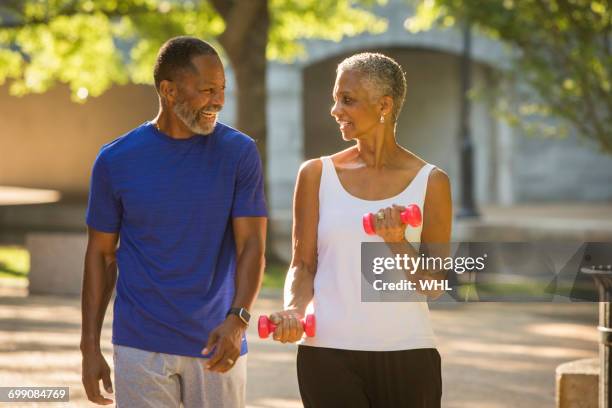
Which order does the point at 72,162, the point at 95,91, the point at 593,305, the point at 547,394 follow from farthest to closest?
the point at 72,162 → the point at 95,91 → the point at 593,305 → the point at 547,394

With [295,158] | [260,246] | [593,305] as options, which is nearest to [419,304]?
[260,246]

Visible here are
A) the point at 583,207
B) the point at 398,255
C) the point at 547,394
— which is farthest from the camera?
the point at 583,207

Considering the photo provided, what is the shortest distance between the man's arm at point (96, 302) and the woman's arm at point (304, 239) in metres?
0.61

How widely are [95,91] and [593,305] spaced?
11005 millimetres

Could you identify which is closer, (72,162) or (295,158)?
(295,158)

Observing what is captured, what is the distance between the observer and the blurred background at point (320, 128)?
1041cm

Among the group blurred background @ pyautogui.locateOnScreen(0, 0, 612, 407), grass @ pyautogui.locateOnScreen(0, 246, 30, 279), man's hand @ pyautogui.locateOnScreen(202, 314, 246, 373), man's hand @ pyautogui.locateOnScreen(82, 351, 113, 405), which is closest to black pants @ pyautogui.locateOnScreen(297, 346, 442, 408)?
man's hand @ pyautogui.locateOnScreen(202, 314, 246, 373)

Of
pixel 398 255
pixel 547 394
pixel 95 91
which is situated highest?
pixel 95 91

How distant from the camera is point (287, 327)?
3.71m

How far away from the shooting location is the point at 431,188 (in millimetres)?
3918

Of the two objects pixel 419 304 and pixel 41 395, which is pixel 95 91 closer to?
pixel 41 395

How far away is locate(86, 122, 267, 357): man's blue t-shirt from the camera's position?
3846 mm

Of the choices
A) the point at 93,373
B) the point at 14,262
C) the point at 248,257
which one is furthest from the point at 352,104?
the point at 14,262

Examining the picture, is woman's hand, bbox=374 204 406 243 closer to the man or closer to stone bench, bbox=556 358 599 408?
the man
